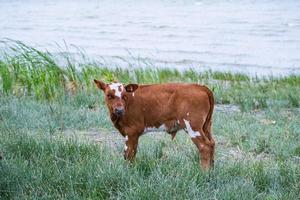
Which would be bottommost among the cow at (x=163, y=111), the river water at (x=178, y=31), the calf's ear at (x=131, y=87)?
the river water at (x=178, y=31)

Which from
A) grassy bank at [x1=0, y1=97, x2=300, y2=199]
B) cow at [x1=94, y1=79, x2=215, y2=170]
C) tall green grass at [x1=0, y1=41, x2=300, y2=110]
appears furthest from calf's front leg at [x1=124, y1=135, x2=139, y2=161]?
tall green grass at [x1=0, y1=41, x2=300, y2=110]

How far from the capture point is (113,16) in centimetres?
4028

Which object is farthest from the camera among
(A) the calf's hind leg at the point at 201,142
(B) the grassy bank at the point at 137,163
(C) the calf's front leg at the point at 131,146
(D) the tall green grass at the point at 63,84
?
(D) the tall green grass at the point at 63,84

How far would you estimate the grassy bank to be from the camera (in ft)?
18.5

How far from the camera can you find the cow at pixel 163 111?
630 centimetres

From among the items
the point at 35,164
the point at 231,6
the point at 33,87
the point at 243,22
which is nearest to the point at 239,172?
the point at 35,164

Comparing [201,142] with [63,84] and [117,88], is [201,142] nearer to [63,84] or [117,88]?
[117,88]

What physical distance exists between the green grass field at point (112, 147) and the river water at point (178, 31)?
4433mm

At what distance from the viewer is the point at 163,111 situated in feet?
21.1

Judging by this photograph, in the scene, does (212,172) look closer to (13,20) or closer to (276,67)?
(276,67)

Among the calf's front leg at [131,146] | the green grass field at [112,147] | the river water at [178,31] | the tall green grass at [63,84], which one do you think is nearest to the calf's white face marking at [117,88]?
the calf's front leg at [131,146]

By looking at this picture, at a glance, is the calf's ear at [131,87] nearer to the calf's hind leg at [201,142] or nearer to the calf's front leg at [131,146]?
the calf's front leg at [131,146]

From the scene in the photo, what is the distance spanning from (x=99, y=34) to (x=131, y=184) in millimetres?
25413

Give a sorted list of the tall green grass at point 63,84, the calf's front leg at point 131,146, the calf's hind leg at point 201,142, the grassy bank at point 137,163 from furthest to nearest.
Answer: the tall green grass at point 63,84 < the calf's front leg at point 131,146 < the calf's hind leg at point 201,142 < the grassy bank at point 137,163
